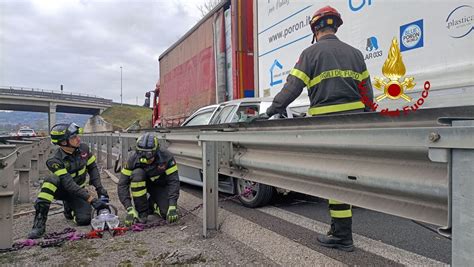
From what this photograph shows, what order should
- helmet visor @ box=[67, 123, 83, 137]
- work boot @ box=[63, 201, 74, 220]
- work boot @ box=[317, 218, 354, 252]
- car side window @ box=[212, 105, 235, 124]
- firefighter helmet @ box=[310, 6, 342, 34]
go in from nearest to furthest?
1. work boot @ box=[317, 218, 354, 252]
2. firefighter helmet @ box=[310, 6, 342, 34]
3. helmet visor @ box=[67, 123, 83, 137]
4. work boot @ box=[63, 201, 74, 220]
5. car side window @ box=[212, 105, 235, 124]

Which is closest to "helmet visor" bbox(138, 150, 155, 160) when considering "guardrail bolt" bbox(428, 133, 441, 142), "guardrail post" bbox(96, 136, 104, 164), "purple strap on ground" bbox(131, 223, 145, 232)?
"purple strap on ground" bbox(131, 223, 145, 232)

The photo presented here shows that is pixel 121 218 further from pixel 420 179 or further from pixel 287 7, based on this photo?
pixel 287 7

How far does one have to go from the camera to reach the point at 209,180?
343 cm

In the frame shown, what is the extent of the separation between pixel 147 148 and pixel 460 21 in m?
3.29

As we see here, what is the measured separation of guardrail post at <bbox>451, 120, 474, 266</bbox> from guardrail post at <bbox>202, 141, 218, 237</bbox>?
2.36m

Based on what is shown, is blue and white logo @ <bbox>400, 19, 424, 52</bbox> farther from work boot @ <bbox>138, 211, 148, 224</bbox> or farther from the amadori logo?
work boot @ <bbox>138, 211, 148, 224</bbox>

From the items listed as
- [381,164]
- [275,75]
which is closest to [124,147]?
[275,75]

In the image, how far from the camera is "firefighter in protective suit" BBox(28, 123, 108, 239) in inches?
156

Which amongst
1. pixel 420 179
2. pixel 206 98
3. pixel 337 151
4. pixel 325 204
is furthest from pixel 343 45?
pixel 206 98

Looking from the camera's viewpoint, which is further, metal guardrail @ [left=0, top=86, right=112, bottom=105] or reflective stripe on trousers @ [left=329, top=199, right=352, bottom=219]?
metal guardrail @ [left=0, top=86, right=112, bottom=105]

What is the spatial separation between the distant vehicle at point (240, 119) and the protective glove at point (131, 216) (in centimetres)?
130

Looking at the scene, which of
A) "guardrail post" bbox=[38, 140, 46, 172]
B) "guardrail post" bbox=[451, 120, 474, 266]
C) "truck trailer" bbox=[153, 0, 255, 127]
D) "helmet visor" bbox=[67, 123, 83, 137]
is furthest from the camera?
"guardrail post" bbox=[38, 140, 46, 172]

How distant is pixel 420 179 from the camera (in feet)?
5.01

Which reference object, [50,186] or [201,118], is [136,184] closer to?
[50,186]
